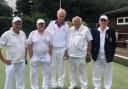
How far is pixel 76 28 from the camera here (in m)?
10.2

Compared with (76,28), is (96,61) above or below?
below

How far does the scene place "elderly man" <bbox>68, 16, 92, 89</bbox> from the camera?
33.2 feet

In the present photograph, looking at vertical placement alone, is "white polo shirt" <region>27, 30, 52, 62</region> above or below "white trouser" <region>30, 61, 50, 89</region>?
above

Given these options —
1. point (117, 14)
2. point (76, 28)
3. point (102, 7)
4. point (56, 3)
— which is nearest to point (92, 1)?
point (102, 7)

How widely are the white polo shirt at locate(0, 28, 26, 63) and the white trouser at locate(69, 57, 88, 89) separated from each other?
5.89 ft

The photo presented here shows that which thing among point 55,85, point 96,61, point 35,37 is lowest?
point 55,85

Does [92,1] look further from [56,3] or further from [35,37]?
[35,37]

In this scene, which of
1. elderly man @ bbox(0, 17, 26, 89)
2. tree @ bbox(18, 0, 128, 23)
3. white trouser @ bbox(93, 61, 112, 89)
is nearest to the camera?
elderly man @ bbox(0, 17, 26, 89)

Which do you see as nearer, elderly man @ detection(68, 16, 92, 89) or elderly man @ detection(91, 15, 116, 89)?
elderly man @ detection(91, 15, 116, 89)

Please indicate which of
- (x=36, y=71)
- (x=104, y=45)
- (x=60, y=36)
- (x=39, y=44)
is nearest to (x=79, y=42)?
(x=60, y=36)

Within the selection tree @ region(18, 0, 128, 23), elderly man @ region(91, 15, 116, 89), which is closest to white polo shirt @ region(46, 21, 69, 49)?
elderly man @ region(91, 15, 116, 89)

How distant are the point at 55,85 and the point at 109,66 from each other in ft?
4.81

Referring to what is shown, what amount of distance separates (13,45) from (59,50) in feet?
6.00

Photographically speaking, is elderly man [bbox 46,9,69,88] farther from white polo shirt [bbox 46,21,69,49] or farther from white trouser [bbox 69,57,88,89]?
white trouser [bbox 69,57,88,89]
